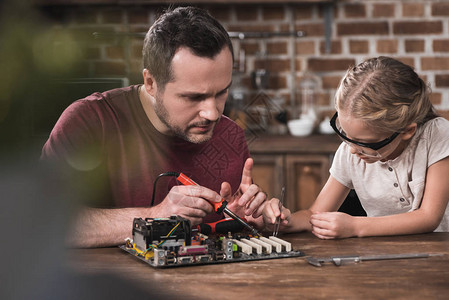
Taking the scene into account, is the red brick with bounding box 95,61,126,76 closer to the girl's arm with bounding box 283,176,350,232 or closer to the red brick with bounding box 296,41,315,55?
the girl's arm with bounding box 283,176,350,232

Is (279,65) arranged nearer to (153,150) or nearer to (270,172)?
(270,172)

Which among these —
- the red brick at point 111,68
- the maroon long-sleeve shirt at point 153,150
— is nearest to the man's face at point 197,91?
the maroon long-sleeve shirt at point 153,150

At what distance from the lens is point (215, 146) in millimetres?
1941

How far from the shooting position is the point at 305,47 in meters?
3.48

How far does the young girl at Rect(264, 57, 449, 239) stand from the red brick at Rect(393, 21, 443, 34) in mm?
1739

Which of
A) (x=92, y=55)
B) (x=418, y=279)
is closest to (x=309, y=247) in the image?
(x=418, y=279)

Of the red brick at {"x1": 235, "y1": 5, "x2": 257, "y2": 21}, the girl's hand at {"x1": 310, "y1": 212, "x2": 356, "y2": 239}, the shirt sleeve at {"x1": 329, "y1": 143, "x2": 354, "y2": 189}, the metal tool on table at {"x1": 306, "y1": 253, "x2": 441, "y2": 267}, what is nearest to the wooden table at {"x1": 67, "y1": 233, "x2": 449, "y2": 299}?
the metal tool on table at {"x1": 306, "y1": 253, "x2": 441, "y2": 267}

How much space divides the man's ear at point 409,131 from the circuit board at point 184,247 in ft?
2.26

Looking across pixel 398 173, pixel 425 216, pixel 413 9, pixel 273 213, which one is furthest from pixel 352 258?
pixel 413 9

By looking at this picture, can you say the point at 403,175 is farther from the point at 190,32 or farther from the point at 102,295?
the point at 102,295

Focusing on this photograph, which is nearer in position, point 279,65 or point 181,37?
point 181,37

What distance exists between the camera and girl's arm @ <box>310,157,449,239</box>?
142cm

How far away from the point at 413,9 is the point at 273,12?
35.0 inches

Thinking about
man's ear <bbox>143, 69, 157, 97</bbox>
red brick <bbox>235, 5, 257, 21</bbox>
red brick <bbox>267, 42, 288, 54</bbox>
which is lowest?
man's ear <bbox>143, 69, 157, 97</bbox>
